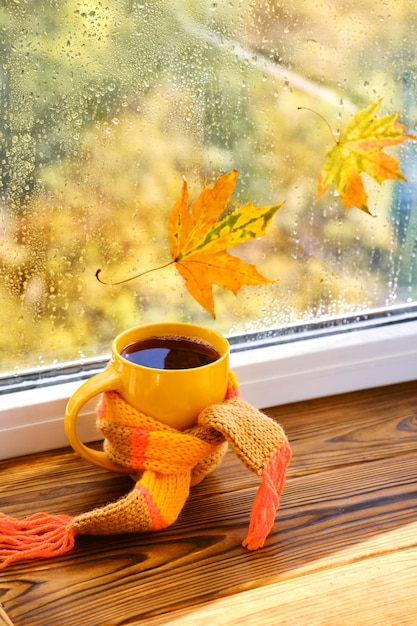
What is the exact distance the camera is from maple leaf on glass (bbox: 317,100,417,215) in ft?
2.79

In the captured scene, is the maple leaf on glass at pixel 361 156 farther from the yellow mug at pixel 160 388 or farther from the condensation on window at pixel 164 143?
the yellow mug at pixel 160 388

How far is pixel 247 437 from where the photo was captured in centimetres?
68

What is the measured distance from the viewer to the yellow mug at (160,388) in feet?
2.23

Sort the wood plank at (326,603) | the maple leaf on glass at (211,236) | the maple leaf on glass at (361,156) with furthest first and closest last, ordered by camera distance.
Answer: the maple leaf on glass at (361,156) → the maple leaf on glass at (211,236) → the wood plank at (326,603)

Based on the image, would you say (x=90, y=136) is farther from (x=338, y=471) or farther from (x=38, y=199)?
(x=338, y=471)

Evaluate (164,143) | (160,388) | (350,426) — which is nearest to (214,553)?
(160,388)

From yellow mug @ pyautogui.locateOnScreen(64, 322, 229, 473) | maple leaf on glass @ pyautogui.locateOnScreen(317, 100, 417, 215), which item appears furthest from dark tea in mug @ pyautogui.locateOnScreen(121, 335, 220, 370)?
Result: maple leaf on glass @ pyautogui.locateOnScreen(317, 100, 417, 215)

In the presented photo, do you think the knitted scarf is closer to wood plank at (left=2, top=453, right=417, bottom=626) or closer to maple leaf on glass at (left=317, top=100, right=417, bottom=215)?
wood plank at (left=2, top=453, right=417, bottom=626)

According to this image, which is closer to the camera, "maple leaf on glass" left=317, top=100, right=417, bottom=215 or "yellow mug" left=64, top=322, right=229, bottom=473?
"yellow mug" left=64, top=322, right=229, bottom=473

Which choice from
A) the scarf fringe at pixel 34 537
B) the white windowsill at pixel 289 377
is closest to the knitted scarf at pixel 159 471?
the scarf fringe at pixel 34 537

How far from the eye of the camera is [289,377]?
91cm

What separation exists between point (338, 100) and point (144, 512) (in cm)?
51

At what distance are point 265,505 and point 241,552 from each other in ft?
0.16

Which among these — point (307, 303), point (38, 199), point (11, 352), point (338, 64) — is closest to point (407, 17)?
point (338, 64)
